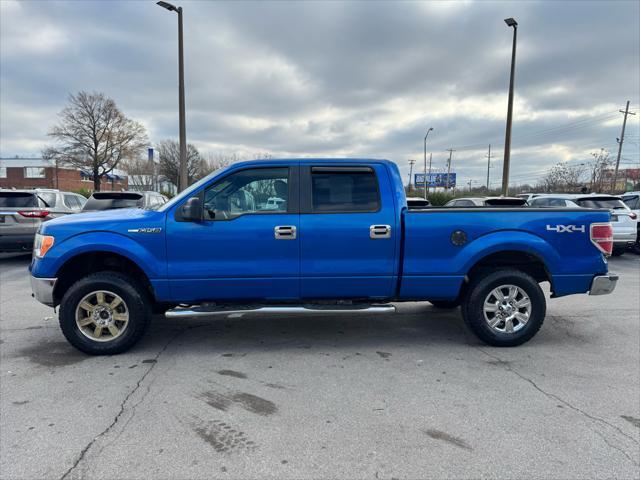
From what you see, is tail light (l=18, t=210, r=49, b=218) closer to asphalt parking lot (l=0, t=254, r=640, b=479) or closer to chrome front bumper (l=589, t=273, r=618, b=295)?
asphalt parking lot (l=0, t=254, r=640, b=479)

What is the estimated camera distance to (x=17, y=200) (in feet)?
33.4

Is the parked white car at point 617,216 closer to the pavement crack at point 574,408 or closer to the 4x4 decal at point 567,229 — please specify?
the 4x4 decal at point 567,229

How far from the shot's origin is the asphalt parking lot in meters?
2.57

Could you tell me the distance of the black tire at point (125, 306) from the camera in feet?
13.7

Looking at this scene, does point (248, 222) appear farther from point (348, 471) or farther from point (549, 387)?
point (549, 387)

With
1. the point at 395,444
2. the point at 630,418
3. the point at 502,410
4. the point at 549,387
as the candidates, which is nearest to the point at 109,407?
the point at 395,444

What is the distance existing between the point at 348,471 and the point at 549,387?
7.11 ft

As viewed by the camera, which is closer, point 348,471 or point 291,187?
point 348,471

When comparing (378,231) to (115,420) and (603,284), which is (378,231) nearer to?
(603,284)

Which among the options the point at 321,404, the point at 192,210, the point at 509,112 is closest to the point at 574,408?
the point at 321,404

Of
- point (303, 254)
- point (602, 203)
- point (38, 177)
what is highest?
point (38, 177)

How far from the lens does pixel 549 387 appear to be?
11.9 ft

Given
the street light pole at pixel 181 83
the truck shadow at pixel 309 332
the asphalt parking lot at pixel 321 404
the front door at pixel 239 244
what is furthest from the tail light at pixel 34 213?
the front door at pixel 239 244

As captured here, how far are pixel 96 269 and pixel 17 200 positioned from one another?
7.67 metres
